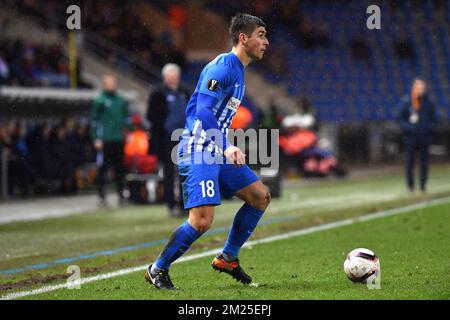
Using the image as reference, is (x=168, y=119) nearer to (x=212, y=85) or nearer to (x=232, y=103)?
(x=232, y=103)

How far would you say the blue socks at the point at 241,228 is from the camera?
287 inches

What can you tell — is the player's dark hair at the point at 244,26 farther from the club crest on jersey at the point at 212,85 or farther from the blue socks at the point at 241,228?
the blue socks at the point at 241,228

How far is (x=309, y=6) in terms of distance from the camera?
32.7 metres

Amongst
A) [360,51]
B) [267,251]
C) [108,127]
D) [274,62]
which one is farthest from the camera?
[360,51]

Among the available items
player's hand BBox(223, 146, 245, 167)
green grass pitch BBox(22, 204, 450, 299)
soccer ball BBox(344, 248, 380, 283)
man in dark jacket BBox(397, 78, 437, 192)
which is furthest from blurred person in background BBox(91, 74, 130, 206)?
player's hand BBox(223, 146, 245, 167)

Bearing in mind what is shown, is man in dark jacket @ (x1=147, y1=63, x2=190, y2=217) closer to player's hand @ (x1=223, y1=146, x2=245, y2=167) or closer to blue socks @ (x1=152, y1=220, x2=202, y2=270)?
blue socks @ (x1=152, y1=220, x2=202, y2=270)

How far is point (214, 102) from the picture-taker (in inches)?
270

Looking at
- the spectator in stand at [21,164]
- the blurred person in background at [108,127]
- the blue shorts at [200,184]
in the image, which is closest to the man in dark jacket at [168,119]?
the blurred person in background at [108,127]

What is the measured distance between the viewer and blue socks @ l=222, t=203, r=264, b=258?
23.9 ft

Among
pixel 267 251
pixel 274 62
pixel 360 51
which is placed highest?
pixel 360 51

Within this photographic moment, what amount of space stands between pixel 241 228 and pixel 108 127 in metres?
8.64

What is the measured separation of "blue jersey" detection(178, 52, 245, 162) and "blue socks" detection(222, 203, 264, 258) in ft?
1.93

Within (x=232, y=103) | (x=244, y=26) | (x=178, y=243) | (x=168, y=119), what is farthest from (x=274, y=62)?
(x=178, y=243)

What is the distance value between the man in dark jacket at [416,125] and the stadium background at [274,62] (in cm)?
164
